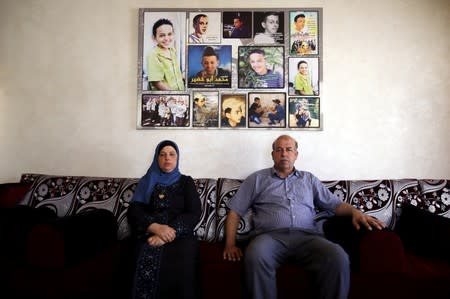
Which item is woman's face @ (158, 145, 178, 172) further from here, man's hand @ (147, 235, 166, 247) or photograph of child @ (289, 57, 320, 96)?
photograph of child @ (289, 57, 320, 96)

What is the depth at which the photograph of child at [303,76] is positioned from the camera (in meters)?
2.38

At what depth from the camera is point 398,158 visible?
2357 mm

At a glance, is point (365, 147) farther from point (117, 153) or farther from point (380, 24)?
point (117, 153)

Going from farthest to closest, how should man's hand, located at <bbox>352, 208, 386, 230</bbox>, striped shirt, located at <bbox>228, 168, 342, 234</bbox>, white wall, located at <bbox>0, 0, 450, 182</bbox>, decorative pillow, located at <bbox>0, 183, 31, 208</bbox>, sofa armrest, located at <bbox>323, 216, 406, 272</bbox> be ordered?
white wall, located at <bbox>0, 0, 450, 182</bbox> → decorative pillow, located at <bbox>0, 183, 31, 208</bbox> → striped shirt, located at <bbox>228, 168, 342, 234</bbox> → man's hand, located at <bbox>352, 208, 386, 230</bbox> → sofa armrest, located at <bbox>323, 216, 406, 272</bbox>

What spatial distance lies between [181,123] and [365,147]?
1533 millimetres

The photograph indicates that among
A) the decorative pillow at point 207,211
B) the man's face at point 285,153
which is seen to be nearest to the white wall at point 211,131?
the decorative pillow at point 207,211

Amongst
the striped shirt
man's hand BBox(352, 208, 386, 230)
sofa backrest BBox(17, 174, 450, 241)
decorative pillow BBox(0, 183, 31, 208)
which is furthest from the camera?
decorative pillow BBox(0, 183, 31, 208)

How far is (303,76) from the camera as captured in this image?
2.38 meters

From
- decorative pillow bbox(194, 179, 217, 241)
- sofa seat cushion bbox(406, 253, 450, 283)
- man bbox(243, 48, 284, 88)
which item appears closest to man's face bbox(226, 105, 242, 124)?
man bbox(243, 48, 284, 88)

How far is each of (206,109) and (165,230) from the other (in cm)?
111

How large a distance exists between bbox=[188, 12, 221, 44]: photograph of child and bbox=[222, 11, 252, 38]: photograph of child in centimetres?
7

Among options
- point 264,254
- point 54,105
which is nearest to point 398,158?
point 264,254

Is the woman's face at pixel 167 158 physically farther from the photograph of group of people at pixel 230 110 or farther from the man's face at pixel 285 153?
the man's face at pixel 285 153

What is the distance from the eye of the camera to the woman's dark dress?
1503 mm
